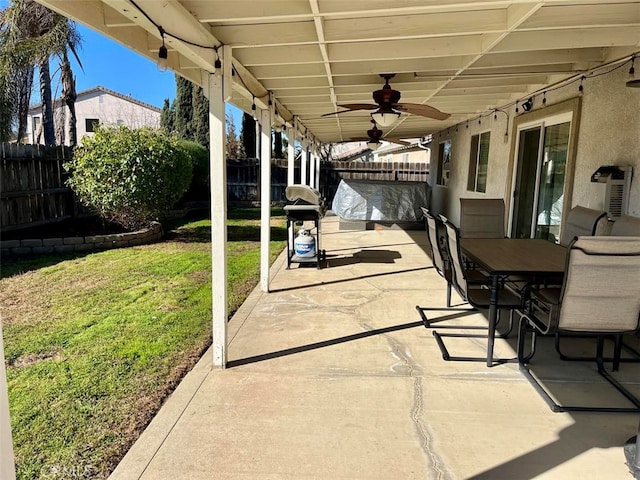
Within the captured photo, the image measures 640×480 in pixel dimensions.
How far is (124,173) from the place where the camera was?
25.9 feet

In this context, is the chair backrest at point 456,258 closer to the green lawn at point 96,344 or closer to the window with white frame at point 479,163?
the green lawn at point 96,344

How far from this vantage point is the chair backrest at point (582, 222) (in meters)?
3.95

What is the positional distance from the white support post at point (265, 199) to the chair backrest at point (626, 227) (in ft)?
10.5

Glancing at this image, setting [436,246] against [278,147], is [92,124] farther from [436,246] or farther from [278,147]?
[278,147]

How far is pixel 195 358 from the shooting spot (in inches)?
139

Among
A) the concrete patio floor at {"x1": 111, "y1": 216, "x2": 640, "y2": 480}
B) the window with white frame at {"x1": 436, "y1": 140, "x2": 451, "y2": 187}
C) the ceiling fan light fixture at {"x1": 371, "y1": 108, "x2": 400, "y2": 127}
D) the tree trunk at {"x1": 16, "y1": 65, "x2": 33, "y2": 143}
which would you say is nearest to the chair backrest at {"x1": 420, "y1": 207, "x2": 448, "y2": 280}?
the concrete patio floor at {"x1": 111, "y1": 216, "x2": 640, "y2": 480}

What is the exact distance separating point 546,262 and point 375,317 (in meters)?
1.64

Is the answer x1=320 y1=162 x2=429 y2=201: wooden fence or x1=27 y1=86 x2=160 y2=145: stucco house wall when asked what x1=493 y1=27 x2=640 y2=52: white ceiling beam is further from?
x1=27 y1=86 x2=160 y2=145: stucco house wall

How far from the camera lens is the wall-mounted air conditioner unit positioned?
395cm

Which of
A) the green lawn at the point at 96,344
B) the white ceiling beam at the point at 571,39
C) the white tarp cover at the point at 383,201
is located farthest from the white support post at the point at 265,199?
the white tarp cover at the point at 383,201

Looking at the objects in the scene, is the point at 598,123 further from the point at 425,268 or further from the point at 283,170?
the point at 283,170

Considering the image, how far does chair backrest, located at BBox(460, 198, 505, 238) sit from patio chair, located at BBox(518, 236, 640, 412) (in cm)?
250

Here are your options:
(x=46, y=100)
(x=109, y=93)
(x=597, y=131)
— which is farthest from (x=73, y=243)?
(x=109, y=93)

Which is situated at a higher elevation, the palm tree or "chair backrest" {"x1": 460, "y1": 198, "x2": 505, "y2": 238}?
the palm tree
